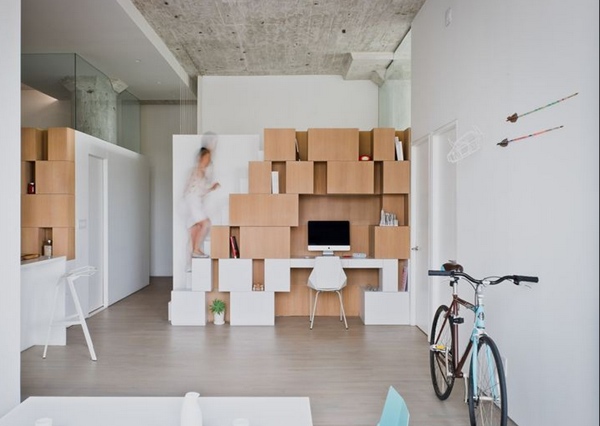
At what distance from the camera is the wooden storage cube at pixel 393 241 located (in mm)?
5441

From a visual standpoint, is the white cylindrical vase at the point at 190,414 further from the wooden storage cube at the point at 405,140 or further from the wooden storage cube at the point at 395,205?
the wooden storage cube at the point at 405,140

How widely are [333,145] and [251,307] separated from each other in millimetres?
2266

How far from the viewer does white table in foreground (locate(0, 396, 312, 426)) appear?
1729 millimetres

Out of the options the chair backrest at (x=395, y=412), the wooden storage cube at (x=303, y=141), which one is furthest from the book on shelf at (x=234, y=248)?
the chair backrest at (x=395, y=412)

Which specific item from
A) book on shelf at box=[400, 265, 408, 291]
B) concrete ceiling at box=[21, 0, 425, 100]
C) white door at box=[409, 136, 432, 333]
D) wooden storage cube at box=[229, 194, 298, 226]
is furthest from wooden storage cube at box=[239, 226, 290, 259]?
concrete ceiling at box=[21, 0, 425, 100]

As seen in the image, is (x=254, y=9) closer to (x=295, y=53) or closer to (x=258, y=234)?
(x=295, y=53)

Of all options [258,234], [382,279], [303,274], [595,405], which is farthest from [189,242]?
[595,405]

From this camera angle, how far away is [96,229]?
6.23 metres

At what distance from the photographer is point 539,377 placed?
2.56 m

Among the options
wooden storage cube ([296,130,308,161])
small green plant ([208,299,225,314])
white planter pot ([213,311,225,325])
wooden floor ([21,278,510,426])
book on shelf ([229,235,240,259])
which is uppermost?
wooden storage cube ([296,130,308,161])

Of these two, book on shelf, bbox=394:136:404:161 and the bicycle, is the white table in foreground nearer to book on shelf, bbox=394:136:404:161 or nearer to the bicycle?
the bicycle

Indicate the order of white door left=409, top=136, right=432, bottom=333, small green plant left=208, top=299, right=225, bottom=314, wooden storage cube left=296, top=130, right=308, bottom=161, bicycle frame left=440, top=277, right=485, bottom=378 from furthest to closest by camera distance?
1. wooden storage cube left=296, top=130, right=308, bottom=161
2. small green plant left=208, top=299, right=225, bottom=314
3. white door left=409, top=136, right=432, bottom=333
4. bicycle frame left=440, top=277, right=485, bottom=378

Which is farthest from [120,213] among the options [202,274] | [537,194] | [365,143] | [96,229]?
[537,194]

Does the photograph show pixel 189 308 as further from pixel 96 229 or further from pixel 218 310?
pixel 96 229
